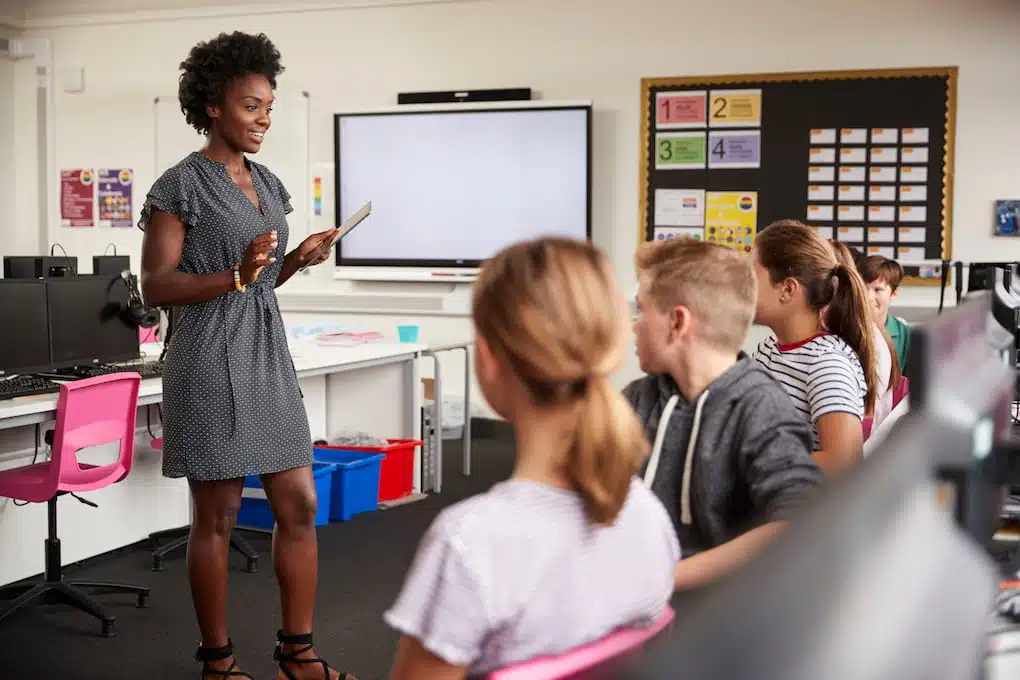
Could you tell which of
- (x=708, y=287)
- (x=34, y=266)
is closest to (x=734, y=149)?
(x=34, y=266)

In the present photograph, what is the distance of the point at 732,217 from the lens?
248 inches

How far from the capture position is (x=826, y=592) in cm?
33

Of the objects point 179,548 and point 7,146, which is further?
point 7,146

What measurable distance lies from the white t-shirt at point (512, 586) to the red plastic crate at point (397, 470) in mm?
3846

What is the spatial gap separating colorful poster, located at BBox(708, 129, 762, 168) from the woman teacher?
406cm

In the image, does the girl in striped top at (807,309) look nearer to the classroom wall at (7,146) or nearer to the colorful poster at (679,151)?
the colorful poster at (679,151)

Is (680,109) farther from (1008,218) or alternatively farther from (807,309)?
(807,309)

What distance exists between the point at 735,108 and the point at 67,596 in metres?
4.39

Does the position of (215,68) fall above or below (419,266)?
above

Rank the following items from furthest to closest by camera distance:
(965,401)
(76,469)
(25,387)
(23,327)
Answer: (23,327) → (25,387) → (76,469) → (965,401)

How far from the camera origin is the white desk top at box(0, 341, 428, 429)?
320cm

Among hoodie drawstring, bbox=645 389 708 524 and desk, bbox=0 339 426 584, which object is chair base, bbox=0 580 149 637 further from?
hoodie drawstring, bbox=645 389 708 524

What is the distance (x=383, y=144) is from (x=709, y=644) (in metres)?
6.68

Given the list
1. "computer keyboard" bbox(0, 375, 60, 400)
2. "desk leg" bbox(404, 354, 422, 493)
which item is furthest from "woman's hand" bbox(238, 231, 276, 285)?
"desk leg" bbox(404, 354, 422, 493)
